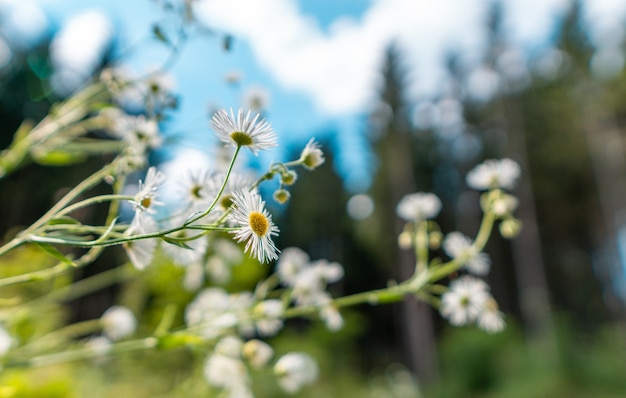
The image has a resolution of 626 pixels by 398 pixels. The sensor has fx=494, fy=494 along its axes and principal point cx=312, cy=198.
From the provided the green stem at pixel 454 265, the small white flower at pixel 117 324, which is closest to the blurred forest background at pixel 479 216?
the small white flower at pixel 117 324

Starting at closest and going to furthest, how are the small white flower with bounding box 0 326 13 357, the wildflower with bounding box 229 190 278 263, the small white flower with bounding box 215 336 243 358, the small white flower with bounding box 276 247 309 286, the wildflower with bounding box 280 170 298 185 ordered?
the wildflower with bounding box 229 190 278 263
the wildflower with bounding box 280 170 298 185
the small white flower with bounding box 0 326 13 357
the small white flower with bounding box 215 336 243 358
the small white flower with bounding box 276 247 309 286

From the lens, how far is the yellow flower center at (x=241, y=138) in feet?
1.52

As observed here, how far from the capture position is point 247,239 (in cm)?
44

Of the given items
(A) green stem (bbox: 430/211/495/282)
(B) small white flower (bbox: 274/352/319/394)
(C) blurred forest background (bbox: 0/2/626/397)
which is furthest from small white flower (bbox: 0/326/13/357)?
(C) blurred forest background (bbox: 0/2/626/397)

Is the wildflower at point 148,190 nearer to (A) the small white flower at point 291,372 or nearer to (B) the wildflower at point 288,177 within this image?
(B) the wildflower at point 288,177

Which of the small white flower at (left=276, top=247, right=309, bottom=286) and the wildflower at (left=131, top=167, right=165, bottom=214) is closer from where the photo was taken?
the wildflower at (left=131, top=167, right=165, bottom=214)

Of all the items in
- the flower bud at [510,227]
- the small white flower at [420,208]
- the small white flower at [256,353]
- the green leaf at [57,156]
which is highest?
the green leaf at [57,156]

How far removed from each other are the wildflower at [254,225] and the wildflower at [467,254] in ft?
1.61

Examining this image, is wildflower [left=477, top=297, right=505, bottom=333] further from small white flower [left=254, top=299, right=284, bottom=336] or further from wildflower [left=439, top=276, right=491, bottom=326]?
small white flower [left=254, top=299, right=284, bottom=336]

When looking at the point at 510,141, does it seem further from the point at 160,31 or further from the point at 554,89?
the point at 160,31

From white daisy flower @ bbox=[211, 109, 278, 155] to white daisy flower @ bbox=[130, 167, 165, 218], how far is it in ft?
0.26

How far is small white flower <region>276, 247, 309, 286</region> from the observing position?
101 cm

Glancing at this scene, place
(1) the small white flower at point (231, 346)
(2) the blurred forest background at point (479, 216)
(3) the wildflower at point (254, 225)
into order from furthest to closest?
(2) the blurred forest background at point (479, 216)
(1) the small white flower at point (231, 346)
(3) the wildflower at point (254, 225)

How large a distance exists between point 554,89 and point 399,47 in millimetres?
4125
